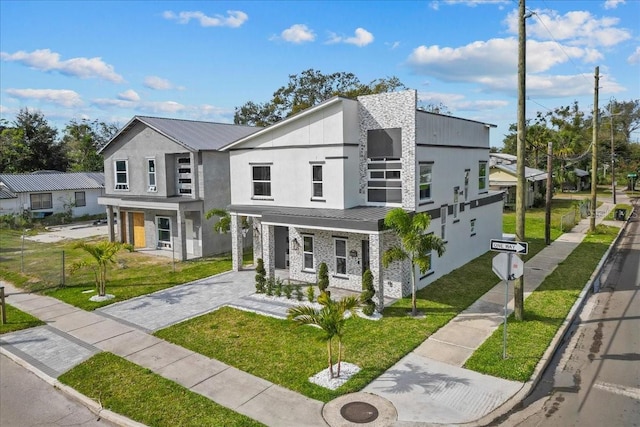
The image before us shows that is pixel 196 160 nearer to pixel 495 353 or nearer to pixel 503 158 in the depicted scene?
pixel 495 353

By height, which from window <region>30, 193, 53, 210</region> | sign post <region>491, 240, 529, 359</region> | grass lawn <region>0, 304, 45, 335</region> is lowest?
grass lawn <region>0, 304, 45, 335</region>

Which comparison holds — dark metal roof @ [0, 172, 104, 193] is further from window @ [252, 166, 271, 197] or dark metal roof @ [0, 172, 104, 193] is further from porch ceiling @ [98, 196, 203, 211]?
window @ [252, 166, 271, 197]

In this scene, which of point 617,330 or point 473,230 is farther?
point 473,230

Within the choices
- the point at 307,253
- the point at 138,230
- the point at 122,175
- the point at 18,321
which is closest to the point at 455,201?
the point at 307,253

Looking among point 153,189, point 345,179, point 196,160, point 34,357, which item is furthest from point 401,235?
point 153,189

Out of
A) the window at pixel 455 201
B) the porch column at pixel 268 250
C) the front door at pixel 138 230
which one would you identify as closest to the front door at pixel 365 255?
the porch column at pixel 268 250

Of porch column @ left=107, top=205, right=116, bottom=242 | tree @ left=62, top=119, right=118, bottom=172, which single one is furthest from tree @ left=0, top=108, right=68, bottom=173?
porch column @ left=107, top=205, right=116, bottom=242
